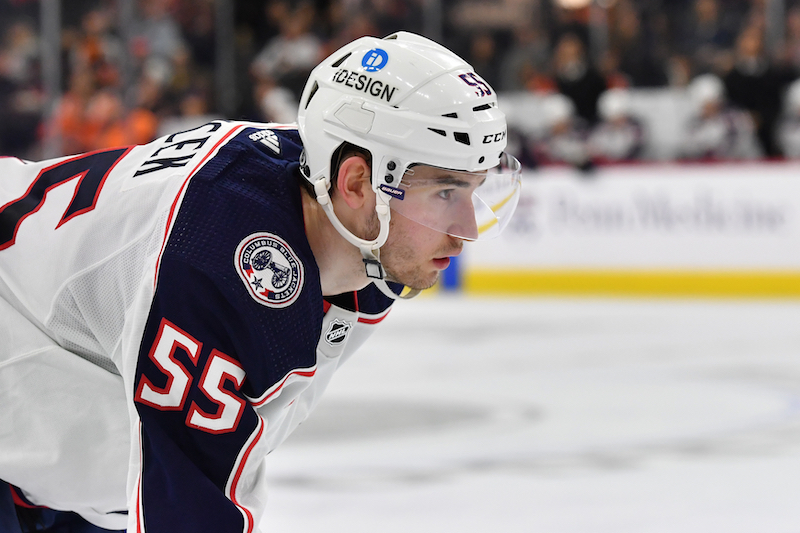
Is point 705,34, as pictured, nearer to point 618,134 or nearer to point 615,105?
point 615,105

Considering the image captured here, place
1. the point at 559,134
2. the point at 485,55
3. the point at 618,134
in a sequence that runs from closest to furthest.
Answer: the point at 618,134, the point at 559,134, the point at 485,55

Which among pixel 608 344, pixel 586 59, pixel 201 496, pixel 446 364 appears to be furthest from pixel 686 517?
pixel 586 59

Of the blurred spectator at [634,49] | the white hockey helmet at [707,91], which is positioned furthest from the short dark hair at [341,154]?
the blurred spectator at [634,49]

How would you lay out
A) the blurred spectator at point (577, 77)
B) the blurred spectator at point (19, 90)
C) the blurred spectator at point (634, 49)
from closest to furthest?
the blurred spectator at point (19, 90)
the blurred spectator at point (577, 77)
the blurred spectator at point (634, 49)

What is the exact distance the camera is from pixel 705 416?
443 centimetres

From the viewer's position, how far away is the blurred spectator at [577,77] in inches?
384

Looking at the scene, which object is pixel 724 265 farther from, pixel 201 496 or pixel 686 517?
pixel 201 496

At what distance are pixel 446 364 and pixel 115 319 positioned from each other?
4289 mm

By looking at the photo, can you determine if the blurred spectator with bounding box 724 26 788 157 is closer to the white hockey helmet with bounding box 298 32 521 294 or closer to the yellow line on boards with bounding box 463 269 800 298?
the yellow line on boards with bounding box 463 269 800 298

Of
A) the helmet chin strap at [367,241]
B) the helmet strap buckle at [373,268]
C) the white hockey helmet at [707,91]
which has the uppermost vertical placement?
the helmet chin strap at [367,241]

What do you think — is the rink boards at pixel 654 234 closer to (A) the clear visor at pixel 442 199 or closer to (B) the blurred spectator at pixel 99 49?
(B) the blurred spectator at pixel 99 49

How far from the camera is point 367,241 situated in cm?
173

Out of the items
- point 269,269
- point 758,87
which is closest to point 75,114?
point 758,87

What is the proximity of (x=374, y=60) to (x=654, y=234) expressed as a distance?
7360 millimetres
